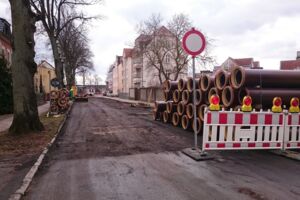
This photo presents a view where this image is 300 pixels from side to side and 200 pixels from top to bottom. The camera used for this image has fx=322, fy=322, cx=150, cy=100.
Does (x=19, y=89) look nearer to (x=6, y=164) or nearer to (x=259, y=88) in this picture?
(x=6, y=164)

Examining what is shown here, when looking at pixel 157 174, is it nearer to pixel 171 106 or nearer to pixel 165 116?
pixel 171 106

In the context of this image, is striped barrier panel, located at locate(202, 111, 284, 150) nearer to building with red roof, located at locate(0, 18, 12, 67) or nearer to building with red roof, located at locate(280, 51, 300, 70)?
building with red roof, located at locate(0, 18, 12, 67)

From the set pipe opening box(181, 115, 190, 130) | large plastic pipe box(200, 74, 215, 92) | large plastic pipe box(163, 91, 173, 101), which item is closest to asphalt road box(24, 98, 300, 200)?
large plastic pipe box(200, 74, 215, 92)

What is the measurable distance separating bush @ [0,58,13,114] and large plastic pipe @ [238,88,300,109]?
18.7m

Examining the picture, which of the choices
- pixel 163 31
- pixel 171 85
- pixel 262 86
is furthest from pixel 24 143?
pixel 163 31

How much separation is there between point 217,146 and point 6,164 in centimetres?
491

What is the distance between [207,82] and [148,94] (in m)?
35.8

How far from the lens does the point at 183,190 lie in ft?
17.0

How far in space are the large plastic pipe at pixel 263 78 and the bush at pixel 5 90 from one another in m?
18.4

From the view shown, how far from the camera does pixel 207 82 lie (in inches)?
468

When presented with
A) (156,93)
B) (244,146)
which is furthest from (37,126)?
(156,93)

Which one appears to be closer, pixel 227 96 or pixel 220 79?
pixel 227 96

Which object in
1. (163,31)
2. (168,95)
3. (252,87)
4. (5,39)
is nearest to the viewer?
(252,87)

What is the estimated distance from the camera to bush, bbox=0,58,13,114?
23.0 m
